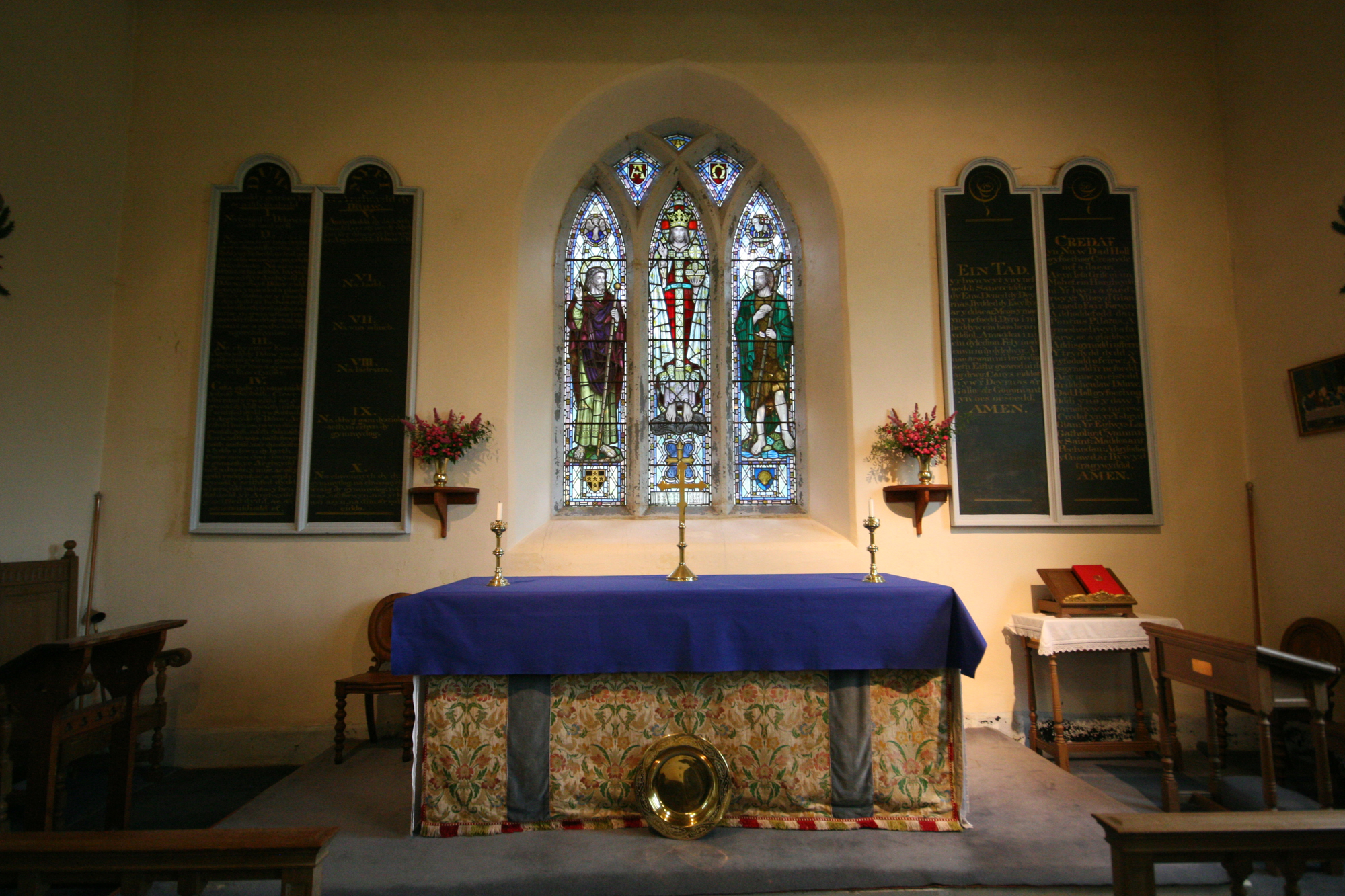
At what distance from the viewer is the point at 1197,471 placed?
4758 millimetres

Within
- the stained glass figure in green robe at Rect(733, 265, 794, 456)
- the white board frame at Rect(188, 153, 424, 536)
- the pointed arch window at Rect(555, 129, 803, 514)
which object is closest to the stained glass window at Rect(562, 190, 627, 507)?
the pointed arch window at Rect(555, 129, 803, 514)

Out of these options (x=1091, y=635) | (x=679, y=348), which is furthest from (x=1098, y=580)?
(x=679, y=348)

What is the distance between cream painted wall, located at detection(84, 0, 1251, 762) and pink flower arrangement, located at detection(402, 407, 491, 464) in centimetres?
13

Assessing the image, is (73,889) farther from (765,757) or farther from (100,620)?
(765,757)

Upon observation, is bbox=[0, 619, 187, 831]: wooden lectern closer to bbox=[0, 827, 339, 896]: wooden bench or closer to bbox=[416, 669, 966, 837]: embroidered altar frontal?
bbox=[416, 669, 966, 837]: embroidered altar frontal

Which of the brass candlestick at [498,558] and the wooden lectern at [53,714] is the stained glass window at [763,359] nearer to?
the brass candlestick at [498,558]

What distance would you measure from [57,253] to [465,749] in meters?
3.89

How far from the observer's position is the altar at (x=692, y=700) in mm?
3023

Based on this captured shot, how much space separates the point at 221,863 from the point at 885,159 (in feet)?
16.8

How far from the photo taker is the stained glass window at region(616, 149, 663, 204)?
5.78 metres

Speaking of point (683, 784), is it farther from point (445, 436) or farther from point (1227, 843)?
point (445, 436)

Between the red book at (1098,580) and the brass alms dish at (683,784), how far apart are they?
8.71 feet

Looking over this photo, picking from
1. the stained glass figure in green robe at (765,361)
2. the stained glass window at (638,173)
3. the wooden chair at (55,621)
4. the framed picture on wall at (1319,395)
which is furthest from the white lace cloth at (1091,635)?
the wooden chair at (55,621)

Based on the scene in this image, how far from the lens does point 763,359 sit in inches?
222
